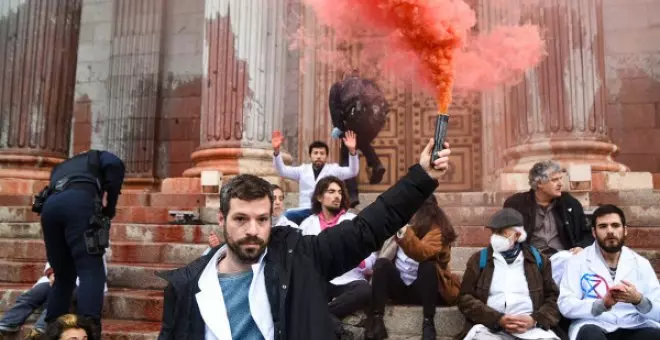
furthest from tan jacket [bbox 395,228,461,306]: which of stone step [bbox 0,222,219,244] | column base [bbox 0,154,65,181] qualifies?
column base [bbox 0,154,65,181]

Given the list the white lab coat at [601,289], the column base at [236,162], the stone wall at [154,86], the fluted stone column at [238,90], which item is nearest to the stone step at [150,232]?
the column base at [236,162]

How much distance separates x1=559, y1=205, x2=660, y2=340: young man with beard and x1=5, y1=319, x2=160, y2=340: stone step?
3426mm

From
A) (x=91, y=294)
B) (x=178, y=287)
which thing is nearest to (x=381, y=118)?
(x=91, y=294)

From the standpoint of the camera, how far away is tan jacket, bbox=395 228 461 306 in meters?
4.94

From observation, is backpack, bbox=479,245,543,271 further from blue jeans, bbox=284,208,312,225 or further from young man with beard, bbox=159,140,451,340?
young man with beard, bbox=159,140,451,340

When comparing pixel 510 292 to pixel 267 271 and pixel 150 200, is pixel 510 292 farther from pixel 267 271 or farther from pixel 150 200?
pixel 150 200

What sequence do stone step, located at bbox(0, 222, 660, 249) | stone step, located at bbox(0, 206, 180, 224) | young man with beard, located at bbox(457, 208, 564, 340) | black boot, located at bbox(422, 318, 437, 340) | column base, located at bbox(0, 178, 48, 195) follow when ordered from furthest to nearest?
column base, located at bbox(0, 178, 48, 195) < stone step, located at bbox(0, 206, 180, 224) < stone step, located at bbox(0, 222, 660, 249) < black boot, located at bbox(422, 318, 437, 340) < young man with beard, located at bbox(457, 208, 564, 340)

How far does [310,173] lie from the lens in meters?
7.21

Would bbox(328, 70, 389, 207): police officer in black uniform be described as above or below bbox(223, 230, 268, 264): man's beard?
above

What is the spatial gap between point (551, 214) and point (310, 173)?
9.40 ft

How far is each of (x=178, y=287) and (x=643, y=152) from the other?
36.0 ft

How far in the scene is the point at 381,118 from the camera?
7.57 metres

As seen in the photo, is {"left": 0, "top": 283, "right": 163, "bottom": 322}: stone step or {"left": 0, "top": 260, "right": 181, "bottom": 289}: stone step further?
{"left": 0, "top": 260, "right": 181, "bottom": 289}: stone step

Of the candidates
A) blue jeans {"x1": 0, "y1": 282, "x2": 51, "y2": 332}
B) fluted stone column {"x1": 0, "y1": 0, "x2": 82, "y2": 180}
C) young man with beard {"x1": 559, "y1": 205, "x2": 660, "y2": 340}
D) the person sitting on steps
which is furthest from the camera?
fluted stone column {"x1": 0, "y1": 0, "x2": 82, "y2": 180}
